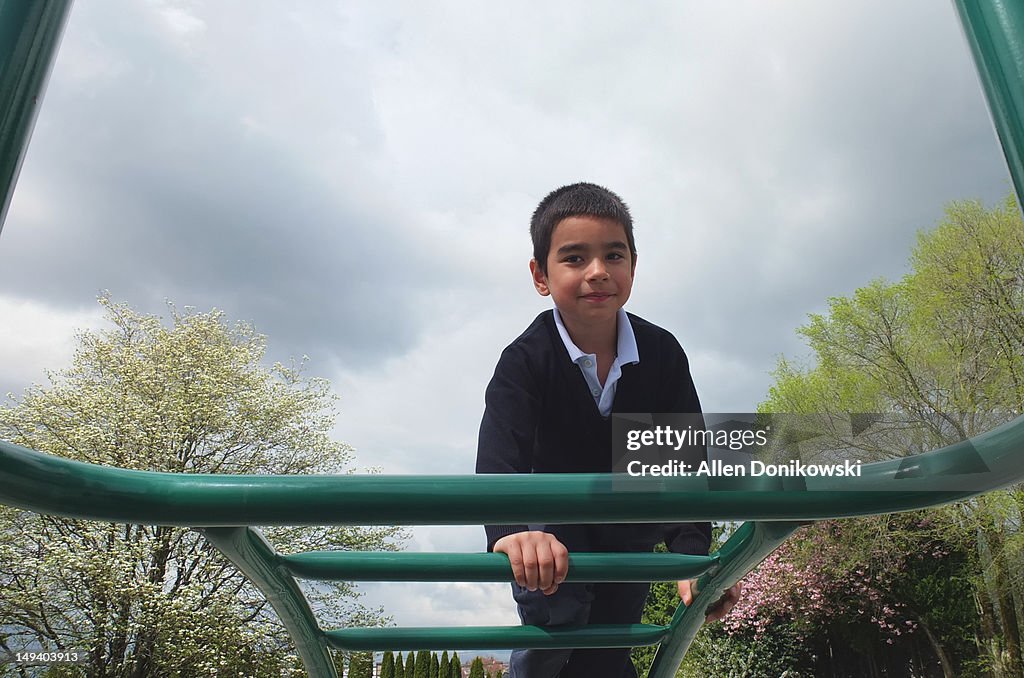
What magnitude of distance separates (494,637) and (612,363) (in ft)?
1.43

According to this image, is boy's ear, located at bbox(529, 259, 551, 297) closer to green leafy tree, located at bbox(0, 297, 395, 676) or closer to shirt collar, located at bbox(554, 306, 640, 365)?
shirt collar, located at bbox(554, 306, 640, 365)

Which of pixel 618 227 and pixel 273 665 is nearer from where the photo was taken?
pixel 618 227

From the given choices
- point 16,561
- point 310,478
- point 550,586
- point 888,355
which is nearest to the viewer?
point 310,478

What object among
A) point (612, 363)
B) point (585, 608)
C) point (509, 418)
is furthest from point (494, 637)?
point (612, 363)

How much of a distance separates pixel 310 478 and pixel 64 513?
0.42 ft

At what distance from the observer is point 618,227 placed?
1.23 metres

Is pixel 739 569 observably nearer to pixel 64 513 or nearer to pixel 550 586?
pixel 550 586

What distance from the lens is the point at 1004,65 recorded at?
0.32m

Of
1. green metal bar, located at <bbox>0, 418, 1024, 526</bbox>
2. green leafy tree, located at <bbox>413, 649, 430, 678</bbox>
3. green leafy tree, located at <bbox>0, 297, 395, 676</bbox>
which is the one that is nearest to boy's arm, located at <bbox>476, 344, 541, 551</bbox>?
green metal bar, located at <bbox>0, 418, 1024, 526</bbox>

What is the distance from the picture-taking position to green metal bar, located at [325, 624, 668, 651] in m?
0.91

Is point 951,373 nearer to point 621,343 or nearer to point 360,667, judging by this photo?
point 360,667

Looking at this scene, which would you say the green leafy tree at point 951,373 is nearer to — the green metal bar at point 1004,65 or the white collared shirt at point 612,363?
the white collared shirt at point 612,363

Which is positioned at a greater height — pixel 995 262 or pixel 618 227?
pixel 995 262

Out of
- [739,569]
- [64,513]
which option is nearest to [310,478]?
[64,513]
